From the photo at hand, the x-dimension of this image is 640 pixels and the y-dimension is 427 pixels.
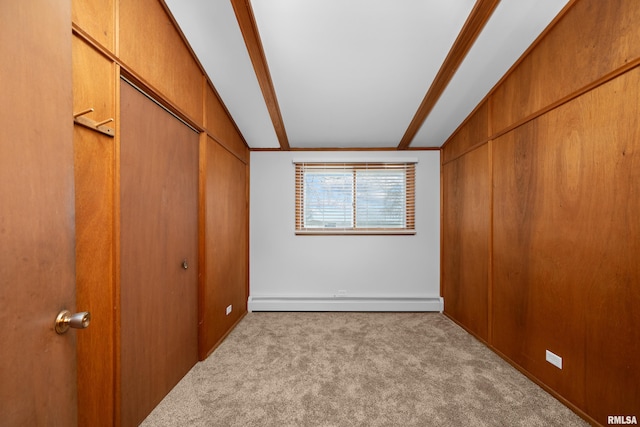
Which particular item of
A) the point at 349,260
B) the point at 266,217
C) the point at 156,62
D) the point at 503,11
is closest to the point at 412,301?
the point at 349,260

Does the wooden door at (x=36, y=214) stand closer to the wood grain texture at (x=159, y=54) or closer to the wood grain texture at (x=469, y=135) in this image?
the wood grain texture at (x=159, y=54)

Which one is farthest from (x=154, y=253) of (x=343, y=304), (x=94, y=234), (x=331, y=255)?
(x=343, y=304)

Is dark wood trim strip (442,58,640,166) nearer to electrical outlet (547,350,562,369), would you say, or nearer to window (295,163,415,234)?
window (295,163,415,234)

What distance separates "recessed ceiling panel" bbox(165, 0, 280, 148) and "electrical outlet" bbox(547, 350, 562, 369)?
3030 millimetres

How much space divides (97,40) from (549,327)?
3.13 m

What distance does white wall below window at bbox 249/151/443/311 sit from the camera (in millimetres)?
3271

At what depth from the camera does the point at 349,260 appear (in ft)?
10.9

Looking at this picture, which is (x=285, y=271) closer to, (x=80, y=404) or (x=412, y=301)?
(x=412, y=301)

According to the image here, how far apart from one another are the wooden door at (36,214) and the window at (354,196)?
2.67 metres

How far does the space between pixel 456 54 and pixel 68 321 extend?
256 cm

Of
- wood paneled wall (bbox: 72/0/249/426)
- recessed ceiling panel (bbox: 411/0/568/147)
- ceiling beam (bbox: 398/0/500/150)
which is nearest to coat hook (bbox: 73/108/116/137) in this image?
wood paneled wall (bbox: 72/0/249/426)

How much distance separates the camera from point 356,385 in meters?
1.78

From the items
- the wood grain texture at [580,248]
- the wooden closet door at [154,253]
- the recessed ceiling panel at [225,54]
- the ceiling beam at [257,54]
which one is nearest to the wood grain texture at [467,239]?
the wood grain texture at [580,248]

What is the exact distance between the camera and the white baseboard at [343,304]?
10.6 ft
